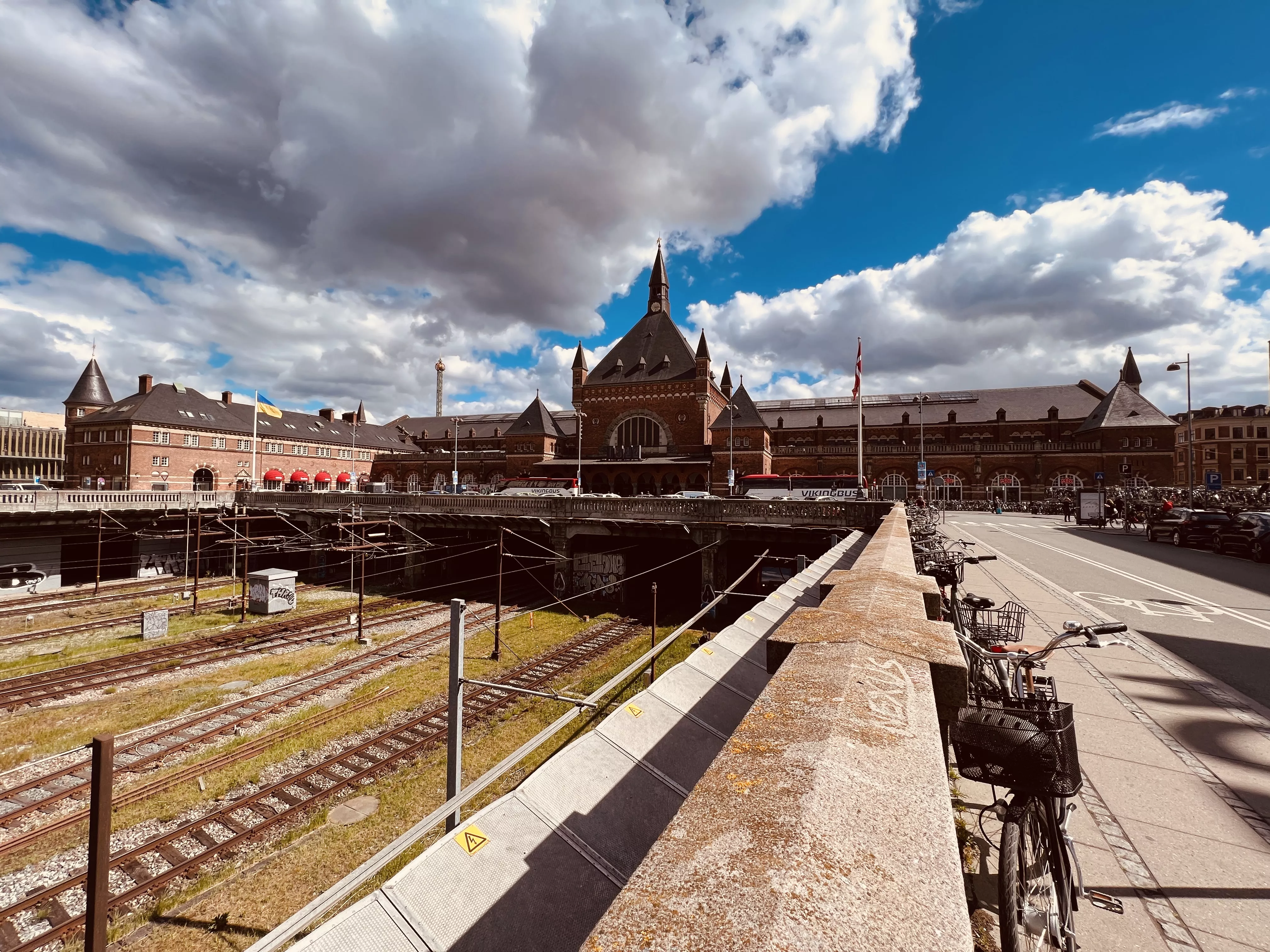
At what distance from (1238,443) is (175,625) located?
379 ft

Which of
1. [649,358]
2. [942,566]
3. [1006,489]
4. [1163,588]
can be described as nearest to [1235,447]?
[1006,489]

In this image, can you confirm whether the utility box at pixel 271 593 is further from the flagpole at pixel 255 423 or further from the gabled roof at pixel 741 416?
the gabled roof at pixel 741 416

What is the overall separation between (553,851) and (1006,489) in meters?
66.2

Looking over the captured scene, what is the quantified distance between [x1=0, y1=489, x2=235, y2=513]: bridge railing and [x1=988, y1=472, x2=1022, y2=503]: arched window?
6636 centimetres

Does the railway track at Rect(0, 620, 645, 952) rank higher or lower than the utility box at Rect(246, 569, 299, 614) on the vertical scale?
lower

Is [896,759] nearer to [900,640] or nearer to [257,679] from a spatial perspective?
[900,640]

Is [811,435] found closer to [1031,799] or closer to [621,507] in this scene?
[621,507]

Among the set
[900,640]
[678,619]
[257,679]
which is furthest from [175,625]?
[900,640]

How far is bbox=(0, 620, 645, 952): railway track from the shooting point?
23.3 feet

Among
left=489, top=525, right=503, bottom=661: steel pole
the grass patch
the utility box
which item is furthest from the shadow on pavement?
the utility box

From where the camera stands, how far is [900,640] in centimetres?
313

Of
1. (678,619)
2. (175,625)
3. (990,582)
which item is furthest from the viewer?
(678,619)

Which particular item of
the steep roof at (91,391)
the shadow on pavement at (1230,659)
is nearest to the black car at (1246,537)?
the shadow on pavement at (1230,659)

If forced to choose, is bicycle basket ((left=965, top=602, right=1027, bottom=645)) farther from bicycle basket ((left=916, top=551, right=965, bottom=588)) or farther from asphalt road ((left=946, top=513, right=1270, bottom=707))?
asphalt road ((left=946, top=513, right=1270, bottom=707))
